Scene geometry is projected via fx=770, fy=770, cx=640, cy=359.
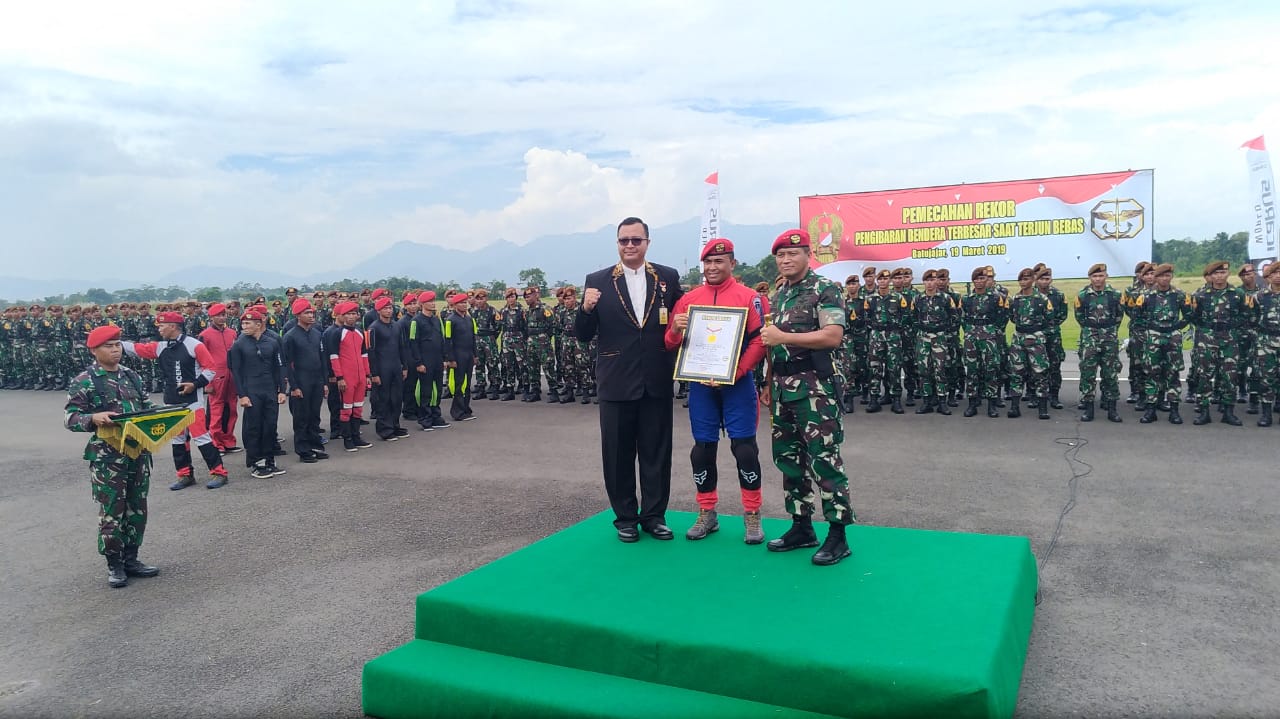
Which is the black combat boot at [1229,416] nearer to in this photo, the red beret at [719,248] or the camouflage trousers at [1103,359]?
the camouflage trousers at [1103,359]

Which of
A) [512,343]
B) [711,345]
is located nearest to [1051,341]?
[711,345]

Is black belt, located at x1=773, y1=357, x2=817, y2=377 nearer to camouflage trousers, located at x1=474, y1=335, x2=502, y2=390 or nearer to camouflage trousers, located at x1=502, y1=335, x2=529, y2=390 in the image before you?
camouflage trousers, located at x1=502, y1=335, x2=529, y2=390

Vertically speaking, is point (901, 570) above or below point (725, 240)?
below

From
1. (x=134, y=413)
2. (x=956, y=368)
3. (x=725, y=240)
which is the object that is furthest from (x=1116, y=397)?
(x=134, y=413)

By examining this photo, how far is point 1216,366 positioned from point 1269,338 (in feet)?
2.21

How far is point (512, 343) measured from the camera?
45.2ft

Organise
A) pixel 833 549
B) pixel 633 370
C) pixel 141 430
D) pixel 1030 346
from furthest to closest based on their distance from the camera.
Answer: pixel 1030 346 → pixel 141 430 → pixel 633 370 → pixel 833 549

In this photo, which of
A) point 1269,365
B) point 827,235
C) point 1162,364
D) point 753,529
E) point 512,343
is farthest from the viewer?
point 827,235

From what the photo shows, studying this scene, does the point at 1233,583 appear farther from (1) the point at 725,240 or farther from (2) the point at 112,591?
(2) the point at 112,591

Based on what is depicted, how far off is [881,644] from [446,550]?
11.4ft

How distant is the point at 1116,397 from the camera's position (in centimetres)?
962

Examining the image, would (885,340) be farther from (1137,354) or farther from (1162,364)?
(1162,364)

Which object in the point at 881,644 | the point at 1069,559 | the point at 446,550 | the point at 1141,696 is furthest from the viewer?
the point at 446,550

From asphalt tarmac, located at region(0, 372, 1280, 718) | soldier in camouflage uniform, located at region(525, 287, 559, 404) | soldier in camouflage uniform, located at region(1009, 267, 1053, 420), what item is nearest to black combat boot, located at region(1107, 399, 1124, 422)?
asphalt tarmac, located at region(0, 372, 1280, 718)
